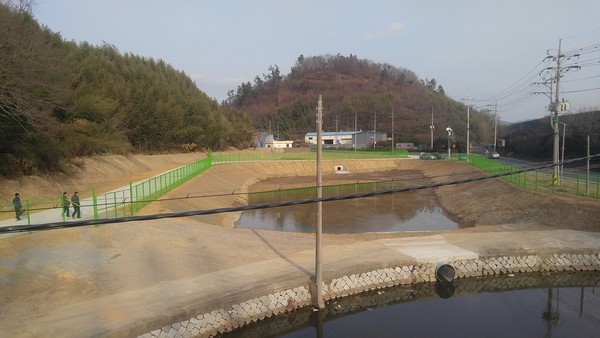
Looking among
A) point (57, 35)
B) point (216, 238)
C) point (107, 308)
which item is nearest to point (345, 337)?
point (107, 308)

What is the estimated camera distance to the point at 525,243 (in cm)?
1633

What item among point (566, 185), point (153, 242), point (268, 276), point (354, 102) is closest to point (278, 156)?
point (566, 185)

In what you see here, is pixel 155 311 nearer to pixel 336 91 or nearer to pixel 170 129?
pixel 170 129

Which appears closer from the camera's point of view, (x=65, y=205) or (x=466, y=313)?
(x=466, y=313)

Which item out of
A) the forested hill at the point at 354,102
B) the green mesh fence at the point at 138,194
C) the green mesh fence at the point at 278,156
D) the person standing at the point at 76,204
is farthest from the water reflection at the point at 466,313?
the forested hill at the point at 354,102

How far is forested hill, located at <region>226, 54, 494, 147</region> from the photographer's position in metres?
120

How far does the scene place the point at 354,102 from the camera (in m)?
139

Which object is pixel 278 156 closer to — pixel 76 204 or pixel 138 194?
pixel 138 194

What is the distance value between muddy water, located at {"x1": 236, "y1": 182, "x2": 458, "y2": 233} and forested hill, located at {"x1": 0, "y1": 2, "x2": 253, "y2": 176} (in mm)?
13790

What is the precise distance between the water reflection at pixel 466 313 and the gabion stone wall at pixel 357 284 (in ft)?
0.79

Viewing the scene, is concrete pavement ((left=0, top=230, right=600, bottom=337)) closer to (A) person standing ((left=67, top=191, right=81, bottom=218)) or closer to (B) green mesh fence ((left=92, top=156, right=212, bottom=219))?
(B) green mesh fence ((left=92, top=156, right=212, bottom=219))

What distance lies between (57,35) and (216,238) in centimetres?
3679

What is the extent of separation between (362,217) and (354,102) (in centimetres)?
11365

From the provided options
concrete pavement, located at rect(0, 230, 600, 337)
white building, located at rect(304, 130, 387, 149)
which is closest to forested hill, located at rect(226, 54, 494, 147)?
white building, located at rect(304, 130, 387, 149)
